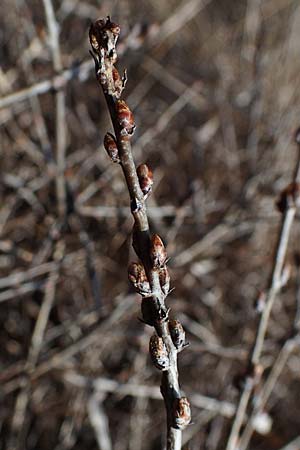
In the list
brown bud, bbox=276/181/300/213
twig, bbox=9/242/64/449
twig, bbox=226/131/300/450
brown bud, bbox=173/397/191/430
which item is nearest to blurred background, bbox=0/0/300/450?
twig, bbox=9/242/64/449

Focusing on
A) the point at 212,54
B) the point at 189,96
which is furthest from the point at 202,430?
the point at 212,54

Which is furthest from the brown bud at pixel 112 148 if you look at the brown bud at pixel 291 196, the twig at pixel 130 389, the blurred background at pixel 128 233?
the twig at pixel 130 389

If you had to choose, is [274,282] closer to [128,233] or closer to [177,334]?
[177,334]

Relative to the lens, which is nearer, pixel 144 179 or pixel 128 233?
pixel 144 179

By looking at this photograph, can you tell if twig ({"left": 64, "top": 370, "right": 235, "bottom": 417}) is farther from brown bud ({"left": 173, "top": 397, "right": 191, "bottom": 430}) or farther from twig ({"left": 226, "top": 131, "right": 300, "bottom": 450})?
brown bud ({"left": 173, "top": 397, "right": 191, "bottom": 430})

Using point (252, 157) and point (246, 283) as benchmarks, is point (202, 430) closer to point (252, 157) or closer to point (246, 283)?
point (246, 283)

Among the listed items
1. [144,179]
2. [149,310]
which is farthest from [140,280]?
[144,179]
